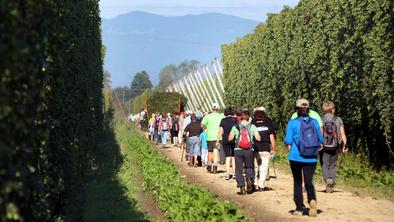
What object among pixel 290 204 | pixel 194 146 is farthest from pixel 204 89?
pixel 290 204

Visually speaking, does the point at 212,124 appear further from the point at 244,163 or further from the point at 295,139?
the point at 295,139

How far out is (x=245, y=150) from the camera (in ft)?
47.4

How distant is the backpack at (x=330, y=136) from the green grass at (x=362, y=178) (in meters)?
1.42

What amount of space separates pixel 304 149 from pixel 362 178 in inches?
256

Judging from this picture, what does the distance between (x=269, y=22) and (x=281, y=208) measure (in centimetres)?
1863

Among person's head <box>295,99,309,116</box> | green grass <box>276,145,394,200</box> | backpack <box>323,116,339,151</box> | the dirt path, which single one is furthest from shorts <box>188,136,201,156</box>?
person's head <box>295,99,309,116</box>

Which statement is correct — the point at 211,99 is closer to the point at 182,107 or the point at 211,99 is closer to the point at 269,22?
the point at 182,107

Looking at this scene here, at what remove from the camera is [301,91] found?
2348 cm

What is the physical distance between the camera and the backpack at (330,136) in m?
A: 14.5

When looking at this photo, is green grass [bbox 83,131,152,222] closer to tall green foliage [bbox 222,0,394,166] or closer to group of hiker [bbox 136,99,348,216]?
group of hiker [bbox 136,99,348,216]

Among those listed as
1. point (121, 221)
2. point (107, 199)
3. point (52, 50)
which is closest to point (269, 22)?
point (107, 199)

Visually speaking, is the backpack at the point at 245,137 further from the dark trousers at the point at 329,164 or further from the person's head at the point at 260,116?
the dark trousers at the point at 329,164

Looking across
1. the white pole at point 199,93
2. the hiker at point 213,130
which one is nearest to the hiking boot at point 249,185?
the hiker at point 213,130

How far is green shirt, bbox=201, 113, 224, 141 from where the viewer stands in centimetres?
2009
